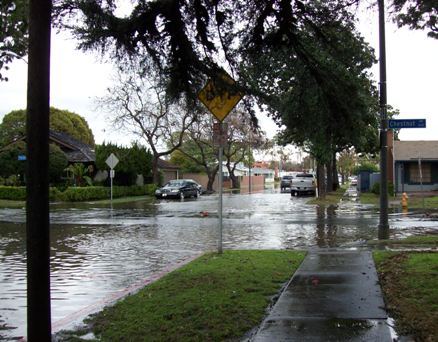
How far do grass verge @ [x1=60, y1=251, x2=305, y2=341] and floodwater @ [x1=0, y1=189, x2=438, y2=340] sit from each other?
66cm

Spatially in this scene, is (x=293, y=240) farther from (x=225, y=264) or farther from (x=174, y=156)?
(x=174, y=156)

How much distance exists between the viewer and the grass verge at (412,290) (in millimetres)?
5641

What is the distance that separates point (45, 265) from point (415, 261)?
691 centimetres

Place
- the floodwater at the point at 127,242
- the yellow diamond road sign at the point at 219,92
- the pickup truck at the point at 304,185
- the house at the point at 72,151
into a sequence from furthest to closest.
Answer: the pickup truck at the point at 304,185, the house at the point at 72,151, the floodwater at the point at 127,242, the yellow diamond road sign at the point at 219,92

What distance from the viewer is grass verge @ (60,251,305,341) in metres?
5.74

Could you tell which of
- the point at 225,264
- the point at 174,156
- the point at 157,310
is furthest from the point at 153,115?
the point at 157,310

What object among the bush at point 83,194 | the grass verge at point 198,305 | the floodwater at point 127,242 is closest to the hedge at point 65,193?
the bush at point 83,194

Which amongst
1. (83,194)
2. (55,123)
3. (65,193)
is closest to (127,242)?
(65,193)

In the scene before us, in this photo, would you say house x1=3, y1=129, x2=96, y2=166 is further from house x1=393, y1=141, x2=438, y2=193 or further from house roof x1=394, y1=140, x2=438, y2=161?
house roof x1=394, y1=140, x2=438, y2=161

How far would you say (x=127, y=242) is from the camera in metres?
15.3

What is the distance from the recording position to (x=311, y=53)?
8.15m

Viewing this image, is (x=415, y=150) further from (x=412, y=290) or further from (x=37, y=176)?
(x=37, y=176)

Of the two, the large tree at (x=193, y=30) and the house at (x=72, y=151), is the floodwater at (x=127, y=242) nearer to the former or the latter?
the large tree at (x=193, y=30)

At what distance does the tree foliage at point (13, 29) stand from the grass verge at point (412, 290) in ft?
22.6
